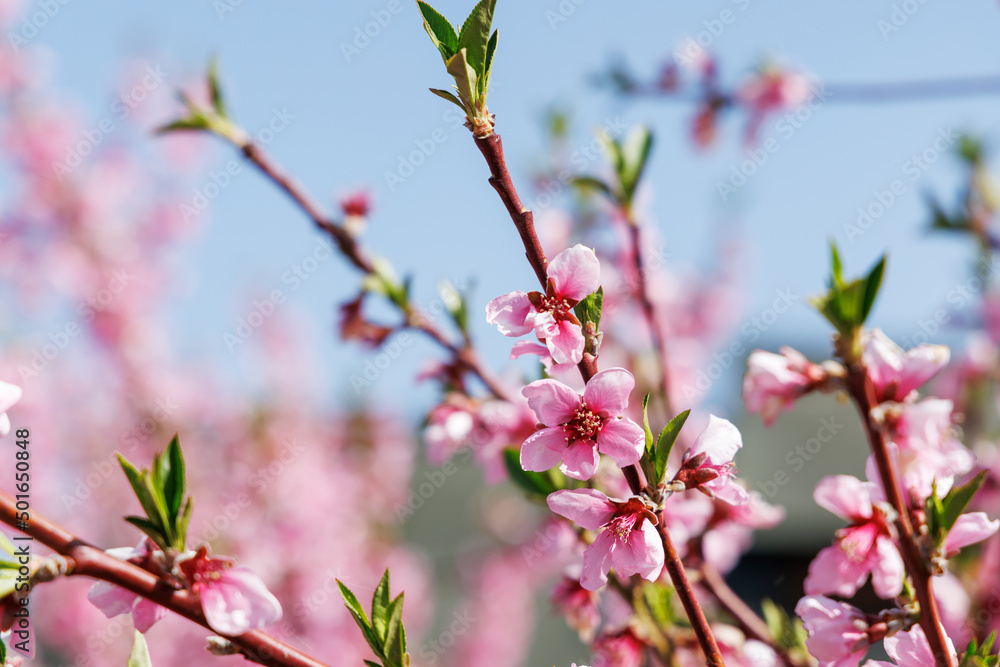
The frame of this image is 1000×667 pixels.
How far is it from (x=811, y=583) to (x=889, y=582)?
122 mm

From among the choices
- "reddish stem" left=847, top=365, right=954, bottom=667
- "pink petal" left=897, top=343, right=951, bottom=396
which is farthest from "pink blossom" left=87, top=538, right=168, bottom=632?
"pink petal" left=897, top=343, right=951, bottom=396

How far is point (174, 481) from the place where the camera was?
108cm

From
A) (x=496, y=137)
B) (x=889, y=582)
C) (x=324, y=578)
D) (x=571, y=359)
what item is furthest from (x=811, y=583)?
(x=324, y=578)

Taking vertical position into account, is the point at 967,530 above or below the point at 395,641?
above

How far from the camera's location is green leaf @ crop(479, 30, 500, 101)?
3.11 ft

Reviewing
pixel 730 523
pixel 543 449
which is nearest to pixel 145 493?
pixel 543 449

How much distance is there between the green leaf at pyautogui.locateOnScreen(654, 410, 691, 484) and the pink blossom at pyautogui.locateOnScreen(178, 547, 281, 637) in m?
0.58

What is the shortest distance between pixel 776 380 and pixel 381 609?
787mm

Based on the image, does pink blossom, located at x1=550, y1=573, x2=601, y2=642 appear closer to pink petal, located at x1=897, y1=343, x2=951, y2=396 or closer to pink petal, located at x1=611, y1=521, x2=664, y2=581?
pink petal, located at x1=611, y1=521, x2=664, y2=581

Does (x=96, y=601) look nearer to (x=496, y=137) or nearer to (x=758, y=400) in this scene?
(x=496, y=137)

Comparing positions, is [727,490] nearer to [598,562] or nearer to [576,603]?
[598,562]

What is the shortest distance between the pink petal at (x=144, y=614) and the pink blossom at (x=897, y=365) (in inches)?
47.6

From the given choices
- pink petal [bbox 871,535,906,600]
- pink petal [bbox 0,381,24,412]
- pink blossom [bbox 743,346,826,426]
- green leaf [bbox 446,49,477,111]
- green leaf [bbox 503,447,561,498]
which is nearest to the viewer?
green leaf [bbox 446,49,477,111]

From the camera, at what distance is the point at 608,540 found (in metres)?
1.02
